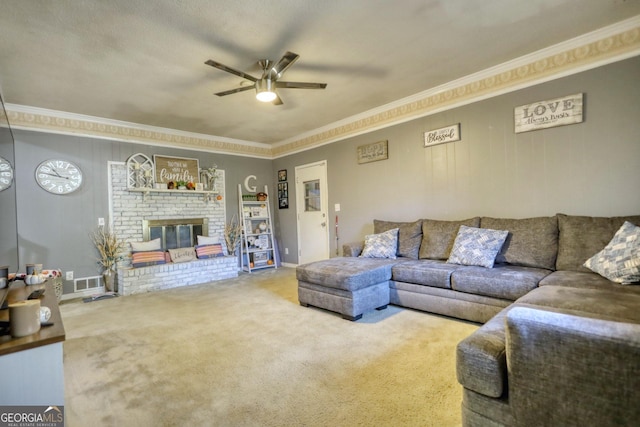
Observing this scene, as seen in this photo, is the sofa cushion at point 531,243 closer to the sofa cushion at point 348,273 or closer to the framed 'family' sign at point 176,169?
the sofa cushion at point 348,273

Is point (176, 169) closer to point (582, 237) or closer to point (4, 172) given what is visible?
point (4, 172)

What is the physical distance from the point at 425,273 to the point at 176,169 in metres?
4.40

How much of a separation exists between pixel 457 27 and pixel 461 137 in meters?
1.42

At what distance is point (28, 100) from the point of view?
3.68 metres

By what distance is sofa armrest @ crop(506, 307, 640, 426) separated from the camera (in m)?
0.89

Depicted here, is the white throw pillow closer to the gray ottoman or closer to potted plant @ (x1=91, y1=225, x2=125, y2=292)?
potted plant @ (x1=91, y1=225, x2=125, y2=292)

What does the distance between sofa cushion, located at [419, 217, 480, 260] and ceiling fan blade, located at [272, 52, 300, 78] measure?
2.46 metres

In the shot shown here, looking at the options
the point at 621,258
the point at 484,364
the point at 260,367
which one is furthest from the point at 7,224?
the point at 621,258

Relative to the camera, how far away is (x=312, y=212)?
568 cm

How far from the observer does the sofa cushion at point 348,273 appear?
293 centimetres

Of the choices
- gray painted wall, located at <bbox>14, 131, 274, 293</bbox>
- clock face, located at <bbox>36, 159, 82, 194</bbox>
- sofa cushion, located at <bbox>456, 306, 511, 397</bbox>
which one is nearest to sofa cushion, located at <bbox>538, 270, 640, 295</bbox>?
sofa cushion, located at <bbox>456, 306, 511, 397</bbox>

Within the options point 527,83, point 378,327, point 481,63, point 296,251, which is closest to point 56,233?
point 296,251

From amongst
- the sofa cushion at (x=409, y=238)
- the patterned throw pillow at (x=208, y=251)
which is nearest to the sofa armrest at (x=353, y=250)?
the sofa cushion at (x=409, y=238)

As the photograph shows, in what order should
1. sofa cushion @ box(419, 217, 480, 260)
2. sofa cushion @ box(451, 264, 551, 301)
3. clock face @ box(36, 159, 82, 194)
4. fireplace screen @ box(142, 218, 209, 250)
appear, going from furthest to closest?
fireplace screen @ box(142, 218, 209, 250) < clock face @ box(36, 159, 82, 194) < sofa cushion @ box(419, 217, 480, 260) < sofa cushion @ box(451, 264, 551, 301)
